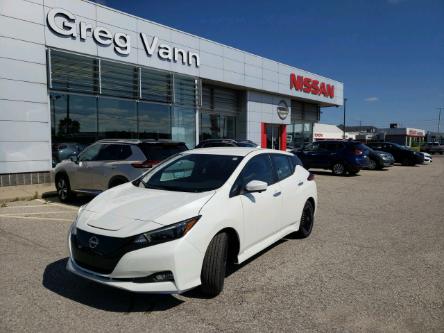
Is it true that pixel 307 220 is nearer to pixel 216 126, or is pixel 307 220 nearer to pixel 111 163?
pixel 111 163

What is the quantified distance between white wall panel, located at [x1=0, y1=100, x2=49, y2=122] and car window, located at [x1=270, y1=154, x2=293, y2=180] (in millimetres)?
10018

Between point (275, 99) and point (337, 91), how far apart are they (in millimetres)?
11302

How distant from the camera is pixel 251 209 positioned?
15.1 feet

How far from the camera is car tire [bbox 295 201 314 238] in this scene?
6.37m

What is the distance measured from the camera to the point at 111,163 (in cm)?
852

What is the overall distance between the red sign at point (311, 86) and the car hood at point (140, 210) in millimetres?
25396

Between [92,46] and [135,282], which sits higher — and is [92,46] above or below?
above

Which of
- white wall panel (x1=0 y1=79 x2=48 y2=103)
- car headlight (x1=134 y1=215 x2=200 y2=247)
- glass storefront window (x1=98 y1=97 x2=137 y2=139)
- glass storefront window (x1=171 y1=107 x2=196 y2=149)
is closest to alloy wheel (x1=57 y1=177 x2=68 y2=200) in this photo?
white wall panel (x1=0 y1=79 x2=48 y2=103)

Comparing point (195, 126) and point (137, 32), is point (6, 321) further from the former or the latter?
point (195, 126)

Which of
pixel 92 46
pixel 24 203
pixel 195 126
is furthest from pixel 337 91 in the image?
pixel 24 203

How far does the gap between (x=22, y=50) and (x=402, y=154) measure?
24289 mm

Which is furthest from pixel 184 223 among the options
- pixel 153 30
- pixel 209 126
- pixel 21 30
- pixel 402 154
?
pixel 402 154

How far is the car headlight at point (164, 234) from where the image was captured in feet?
11.7

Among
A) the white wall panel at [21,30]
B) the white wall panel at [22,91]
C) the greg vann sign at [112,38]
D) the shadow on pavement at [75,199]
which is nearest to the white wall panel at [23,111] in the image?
the white wall panel at [22,91]
